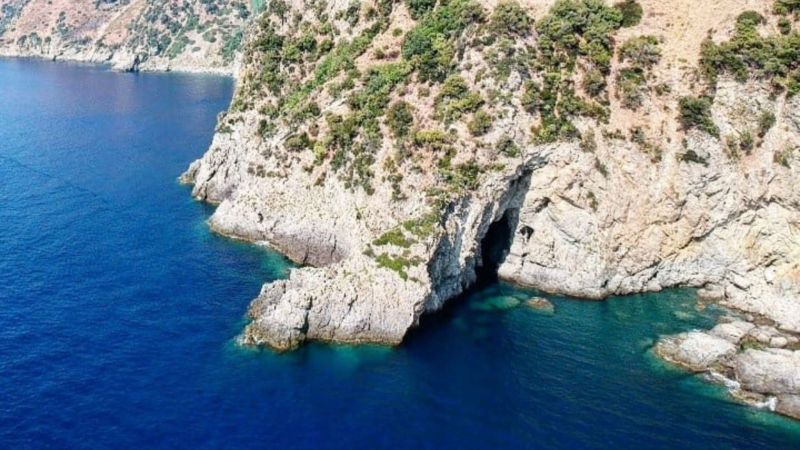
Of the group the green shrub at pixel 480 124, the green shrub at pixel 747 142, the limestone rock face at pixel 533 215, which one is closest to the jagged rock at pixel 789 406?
the limestone rock face at pixel 533 215

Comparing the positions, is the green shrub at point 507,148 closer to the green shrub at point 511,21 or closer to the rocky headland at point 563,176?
the rocky headland at point 563,176

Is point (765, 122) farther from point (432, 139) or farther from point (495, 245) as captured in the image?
point (432, 139)

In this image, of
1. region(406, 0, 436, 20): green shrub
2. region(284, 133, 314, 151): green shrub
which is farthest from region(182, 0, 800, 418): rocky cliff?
region(406, 0, 436, 20): green shrub

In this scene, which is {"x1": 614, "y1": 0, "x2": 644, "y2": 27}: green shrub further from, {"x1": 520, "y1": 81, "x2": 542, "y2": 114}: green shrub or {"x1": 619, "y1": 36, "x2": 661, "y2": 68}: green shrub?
{"x1": 520, "y1": 81, "x2": 542, "y2": 114}: green shrub

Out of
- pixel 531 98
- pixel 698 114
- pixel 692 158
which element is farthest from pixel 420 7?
pixel 692 158

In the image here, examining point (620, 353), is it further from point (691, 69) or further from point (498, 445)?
point (691, 69)

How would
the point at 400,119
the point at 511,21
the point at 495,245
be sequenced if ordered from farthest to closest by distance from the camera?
the point at 495,245 < the point at 511,21 < the point at 400,119

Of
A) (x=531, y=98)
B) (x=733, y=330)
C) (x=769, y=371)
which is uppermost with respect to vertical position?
(x=531, y=98)
